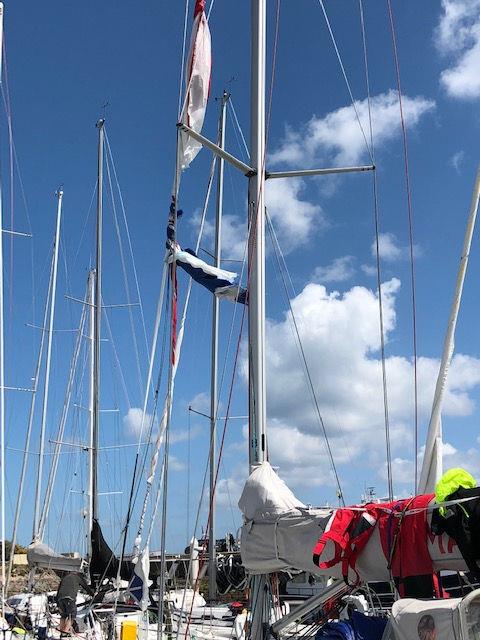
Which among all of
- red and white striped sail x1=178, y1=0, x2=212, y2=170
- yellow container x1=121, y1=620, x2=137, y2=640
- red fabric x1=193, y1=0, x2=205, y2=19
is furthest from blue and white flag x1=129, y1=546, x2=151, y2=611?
red fabric x1=193, y1=0, x2=205, y2=19

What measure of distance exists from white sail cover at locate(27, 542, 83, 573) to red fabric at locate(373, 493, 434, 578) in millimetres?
13318

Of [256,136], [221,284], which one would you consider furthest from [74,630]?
[256,136]

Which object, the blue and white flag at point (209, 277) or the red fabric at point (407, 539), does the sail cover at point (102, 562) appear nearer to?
the blue and white flag at point (209, 277)

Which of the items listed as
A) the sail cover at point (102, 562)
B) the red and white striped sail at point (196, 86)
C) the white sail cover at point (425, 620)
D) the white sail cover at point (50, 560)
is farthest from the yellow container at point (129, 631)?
the red and white striped sail at point (196, 86)

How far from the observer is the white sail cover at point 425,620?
523 cm

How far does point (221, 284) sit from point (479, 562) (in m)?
7.13

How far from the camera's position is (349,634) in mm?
6160

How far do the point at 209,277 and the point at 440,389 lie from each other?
16.5ft

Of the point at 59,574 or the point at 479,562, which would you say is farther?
the point at 59,574

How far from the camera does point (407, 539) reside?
614 cm

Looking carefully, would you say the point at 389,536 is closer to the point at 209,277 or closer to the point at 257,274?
the point at 257,274

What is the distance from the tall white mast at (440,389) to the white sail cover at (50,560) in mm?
12524

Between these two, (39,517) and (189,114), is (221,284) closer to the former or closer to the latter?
(189,114)

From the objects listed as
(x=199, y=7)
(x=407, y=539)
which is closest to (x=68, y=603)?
(x=407, y=539)
